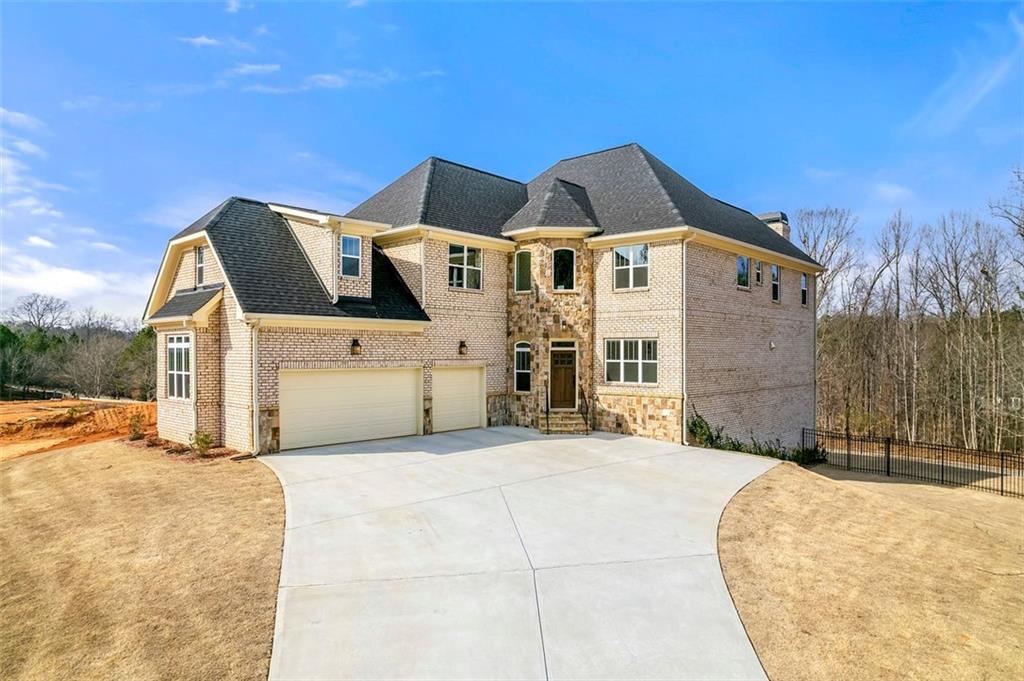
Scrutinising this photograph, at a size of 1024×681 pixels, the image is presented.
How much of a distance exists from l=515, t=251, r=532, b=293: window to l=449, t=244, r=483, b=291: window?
53.2 inches

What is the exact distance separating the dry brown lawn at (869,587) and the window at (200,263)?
47.9ft

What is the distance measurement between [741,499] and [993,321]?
96.3 ft

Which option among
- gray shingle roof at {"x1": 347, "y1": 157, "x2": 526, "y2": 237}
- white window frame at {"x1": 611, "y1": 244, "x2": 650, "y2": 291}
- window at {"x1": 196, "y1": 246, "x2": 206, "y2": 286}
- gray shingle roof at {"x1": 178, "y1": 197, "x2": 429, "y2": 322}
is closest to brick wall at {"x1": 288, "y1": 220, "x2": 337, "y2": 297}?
gray shingle roof at {"x1": 178, "y1": 197, "x2": 429, "y2": 322}

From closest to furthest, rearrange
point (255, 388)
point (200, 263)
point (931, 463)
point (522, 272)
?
point (255, 388) → point (200, 263) → point (522, 272) → point (931, 463)

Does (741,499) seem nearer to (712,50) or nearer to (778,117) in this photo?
(712,50)

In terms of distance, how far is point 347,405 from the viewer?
1393 cm

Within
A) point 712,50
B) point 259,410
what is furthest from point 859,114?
point 259,410

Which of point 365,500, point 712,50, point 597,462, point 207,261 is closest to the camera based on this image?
point 365,500

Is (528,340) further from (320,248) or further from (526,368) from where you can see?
(320,248)

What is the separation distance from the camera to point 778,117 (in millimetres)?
16875

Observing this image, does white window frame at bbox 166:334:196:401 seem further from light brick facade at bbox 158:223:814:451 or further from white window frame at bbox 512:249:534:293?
white window frame at bbox 512:249:534:293

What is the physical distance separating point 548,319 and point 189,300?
10.4 m

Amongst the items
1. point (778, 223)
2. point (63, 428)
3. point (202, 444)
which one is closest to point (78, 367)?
point (63, 428)

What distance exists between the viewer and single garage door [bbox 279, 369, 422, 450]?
1291 centimetres
